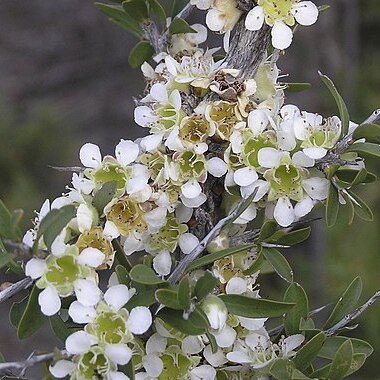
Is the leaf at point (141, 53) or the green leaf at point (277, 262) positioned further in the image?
the leaf at point (141, 53)

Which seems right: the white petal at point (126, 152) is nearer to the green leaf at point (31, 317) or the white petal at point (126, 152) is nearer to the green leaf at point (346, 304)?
the green leaf at point (31, 317)

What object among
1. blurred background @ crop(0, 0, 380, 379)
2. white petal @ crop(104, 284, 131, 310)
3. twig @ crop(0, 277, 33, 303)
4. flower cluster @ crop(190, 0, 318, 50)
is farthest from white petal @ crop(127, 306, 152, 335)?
blurred background @ crop(0, 0, 380, 379)

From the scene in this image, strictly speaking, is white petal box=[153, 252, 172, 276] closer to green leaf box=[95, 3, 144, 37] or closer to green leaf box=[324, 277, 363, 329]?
green leaf box=[324, 277, 363, 329]

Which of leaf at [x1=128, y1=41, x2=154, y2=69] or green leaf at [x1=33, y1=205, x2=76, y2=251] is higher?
leaf at [x1=128, y1=41, x2=154, y2=69]

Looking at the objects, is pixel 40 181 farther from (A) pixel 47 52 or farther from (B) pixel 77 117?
(A) pixel 47 52

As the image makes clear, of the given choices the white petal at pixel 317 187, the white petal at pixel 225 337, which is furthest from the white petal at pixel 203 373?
the white petal at pixel 317 187

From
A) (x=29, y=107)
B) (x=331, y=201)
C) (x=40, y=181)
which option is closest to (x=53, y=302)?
(x=331, y=201)

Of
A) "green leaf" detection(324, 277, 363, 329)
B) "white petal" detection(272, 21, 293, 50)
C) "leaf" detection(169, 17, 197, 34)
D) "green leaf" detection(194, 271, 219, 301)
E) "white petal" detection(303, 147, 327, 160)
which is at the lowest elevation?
"green leaf" detection(324, 277, 363, 329)
